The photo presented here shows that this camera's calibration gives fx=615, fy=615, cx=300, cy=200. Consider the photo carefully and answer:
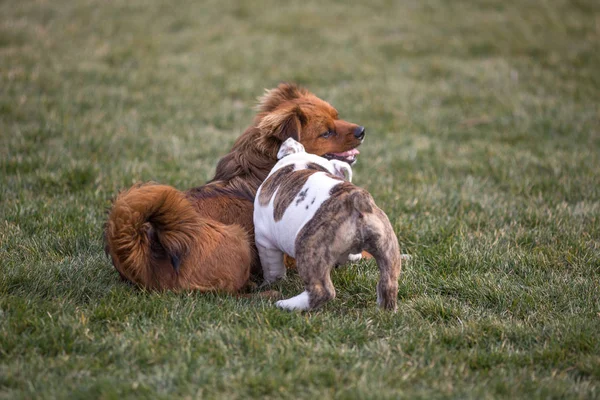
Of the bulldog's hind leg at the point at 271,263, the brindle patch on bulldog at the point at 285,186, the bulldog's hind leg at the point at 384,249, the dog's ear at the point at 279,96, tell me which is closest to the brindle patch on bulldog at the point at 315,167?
the brindle patch on bulldog at the point at 285,186

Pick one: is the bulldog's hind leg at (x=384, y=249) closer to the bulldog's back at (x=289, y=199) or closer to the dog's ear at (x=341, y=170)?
the bulldog's back at (x=289, y=199)

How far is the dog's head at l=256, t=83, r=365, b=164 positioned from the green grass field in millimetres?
953

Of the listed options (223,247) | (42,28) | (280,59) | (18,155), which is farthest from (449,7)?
(223,247)

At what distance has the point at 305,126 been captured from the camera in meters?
5.01

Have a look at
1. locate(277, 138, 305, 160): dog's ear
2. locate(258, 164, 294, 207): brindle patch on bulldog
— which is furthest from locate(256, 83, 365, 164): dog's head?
locate(258, 164, 294, 207): brindle patch on bulldog

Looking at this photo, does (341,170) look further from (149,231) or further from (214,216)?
(149,231)

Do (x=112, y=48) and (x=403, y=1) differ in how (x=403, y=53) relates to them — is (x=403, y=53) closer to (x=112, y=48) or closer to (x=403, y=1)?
(x=403, y=1)

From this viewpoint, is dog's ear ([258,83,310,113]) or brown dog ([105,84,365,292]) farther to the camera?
dog's ear ([258,83,310,113])

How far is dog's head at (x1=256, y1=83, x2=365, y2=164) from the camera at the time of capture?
15.8 feet

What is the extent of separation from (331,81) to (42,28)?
5.87m

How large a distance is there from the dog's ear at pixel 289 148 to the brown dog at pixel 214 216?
17 cm

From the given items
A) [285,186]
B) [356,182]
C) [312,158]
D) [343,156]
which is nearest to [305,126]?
[343,156]

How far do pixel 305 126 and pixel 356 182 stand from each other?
6.10 ft

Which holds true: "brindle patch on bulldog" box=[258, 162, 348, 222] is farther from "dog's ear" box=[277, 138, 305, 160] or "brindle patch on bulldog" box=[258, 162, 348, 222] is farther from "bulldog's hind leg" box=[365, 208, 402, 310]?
"bulldog's hind leg" box=[365, 208, 402, 310]
